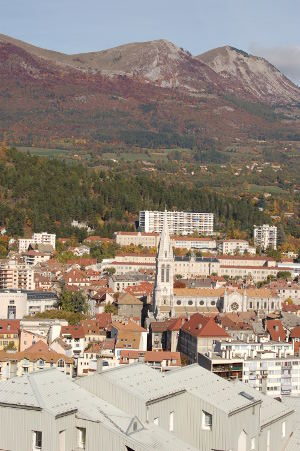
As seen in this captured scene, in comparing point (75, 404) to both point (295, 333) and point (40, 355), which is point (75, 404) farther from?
point (295, 333)

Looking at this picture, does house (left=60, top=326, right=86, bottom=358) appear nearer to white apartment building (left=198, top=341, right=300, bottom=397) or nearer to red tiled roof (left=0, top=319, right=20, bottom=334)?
red tiled roof (left=0, top=319, right=20, bottom=334)

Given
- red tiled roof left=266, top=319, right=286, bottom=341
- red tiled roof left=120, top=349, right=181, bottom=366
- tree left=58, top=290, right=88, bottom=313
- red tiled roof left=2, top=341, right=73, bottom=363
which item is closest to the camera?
red tiled roof left=120, top=349, right=181, bottom=366

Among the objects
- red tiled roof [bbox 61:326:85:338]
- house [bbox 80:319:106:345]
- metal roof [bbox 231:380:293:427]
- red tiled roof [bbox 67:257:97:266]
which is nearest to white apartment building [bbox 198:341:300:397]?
red tiled roof [bbox 61:326:85:338]

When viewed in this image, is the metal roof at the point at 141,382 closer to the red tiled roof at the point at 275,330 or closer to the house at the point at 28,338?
the red tiled roof at the point at 275,330

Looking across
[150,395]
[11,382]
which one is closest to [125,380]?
[150,395]

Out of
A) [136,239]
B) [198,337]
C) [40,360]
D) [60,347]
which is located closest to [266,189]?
[136,239]

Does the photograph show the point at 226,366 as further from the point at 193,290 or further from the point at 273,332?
the point at 193,290

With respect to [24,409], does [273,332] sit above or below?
below
